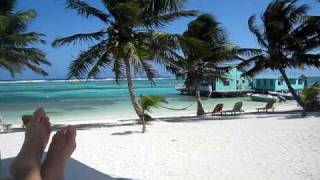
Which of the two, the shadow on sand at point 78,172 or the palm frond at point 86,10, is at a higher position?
the palm frond at point 86,10

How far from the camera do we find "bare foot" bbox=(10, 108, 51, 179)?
6.31ft

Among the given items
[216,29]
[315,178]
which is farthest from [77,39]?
[315,178]

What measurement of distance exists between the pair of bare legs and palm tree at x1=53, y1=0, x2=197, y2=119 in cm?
871

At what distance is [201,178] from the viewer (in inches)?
175

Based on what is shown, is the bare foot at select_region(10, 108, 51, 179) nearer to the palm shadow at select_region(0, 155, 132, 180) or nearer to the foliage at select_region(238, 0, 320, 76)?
the palm shadow at select_region(0, 155, 132, 180)

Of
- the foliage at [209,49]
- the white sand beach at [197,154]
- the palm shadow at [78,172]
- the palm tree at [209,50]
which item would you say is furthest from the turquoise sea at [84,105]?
the palm shadow at [78,172]

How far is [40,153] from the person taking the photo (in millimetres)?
2156

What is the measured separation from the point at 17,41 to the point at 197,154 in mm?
8278

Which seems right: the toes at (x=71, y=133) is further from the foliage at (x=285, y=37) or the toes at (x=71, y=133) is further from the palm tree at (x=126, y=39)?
the foliage at (x=285, y=37)

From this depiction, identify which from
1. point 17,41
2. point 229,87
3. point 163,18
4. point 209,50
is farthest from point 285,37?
point 229,87

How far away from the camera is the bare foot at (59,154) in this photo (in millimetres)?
2061

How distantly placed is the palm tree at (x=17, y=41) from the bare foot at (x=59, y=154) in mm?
9432

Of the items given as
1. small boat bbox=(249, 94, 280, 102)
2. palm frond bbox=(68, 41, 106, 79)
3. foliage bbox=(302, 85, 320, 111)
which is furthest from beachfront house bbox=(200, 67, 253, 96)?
palm frond bbox=(68, 41, 106, 79)

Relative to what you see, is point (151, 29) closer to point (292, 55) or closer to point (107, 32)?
point (107, 32)
